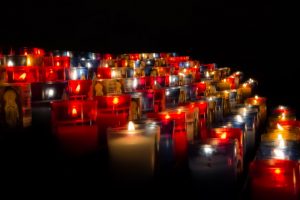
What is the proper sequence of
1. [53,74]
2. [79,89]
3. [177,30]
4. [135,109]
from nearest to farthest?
[135,109] < [79,89] < [53,74] < [177,30]

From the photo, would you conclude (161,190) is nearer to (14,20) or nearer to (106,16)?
(14,20)

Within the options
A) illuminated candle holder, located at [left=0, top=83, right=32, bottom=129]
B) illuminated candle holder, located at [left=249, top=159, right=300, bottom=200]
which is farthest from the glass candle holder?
illuminated candle holder, located at [left=249, top=159, right=300, bottom=200]

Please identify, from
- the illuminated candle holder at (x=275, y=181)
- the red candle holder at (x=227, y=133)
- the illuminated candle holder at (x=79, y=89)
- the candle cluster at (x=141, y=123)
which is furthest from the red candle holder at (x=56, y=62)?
the illuminated candle holder at (x=275, y=181)

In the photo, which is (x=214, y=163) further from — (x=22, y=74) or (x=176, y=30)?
(x=176, y=30)

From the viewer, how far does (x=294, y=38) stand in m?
10.1

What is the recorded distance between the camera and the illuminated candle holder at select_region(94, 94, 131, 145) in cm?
260

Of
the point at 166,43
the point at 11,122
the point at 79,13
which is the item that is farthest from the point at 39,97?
the point at 166,43

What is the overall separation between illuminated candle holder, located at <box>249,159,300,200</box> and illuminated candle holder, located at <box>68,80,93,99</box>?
2.02 metres

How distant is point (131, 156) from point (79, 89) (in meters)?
2.06

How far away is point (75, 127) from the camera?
2188 millimetres

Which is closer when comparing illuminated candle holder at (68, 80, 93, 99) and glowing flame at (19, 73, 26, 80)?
illuminated candle holder at (68, 80, 93, 99)

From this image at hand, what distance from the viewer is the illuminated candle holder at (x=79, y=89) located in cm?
357

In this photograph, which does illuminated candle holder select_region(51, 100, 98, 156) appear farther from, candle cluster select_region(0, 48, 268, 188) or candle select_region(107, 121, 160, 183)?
candle select_region(107, 121, 160, 183)

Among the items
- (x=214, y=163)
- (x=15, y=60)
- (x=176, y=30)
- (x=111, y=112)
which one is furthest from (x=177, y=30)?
(x=214, y=163)
